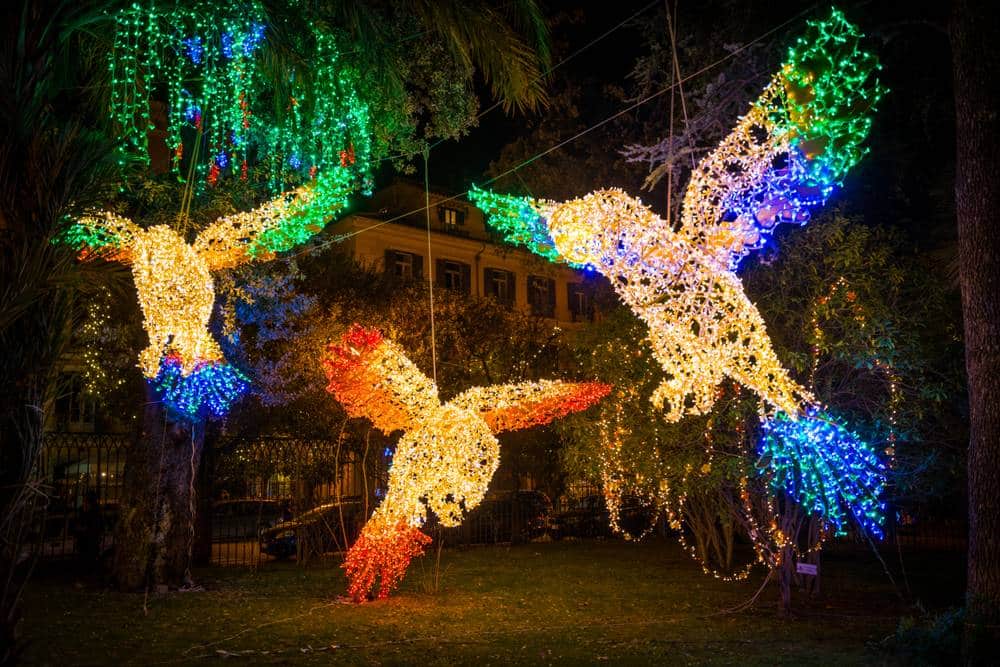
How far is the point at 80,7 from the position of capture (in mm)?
4078

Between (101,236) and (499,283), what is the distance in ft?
97.6

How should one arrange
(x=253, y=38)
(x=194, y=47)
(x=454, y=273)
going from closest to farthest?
(x=253, y=38)
(x=194, y=47)
(x=454, y=273)

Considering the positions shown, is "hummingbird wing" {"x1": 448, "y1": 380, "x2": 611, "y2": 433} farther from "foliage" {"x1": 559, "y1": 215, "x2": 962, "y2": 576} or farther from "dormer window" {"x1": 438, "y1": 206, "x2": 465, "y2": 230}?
"dormer window" {"x1": 438, "y1": 206, "x2": 465, "y2": 230}

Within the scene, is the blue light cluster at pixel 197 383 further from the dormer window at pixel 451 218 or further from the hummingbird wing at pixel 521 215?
the dormer window at pixel 451 218

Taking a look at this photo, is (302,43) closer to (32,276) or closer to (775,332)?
(32,276)

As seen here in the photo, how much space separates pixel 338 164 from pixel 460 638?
5.10 m

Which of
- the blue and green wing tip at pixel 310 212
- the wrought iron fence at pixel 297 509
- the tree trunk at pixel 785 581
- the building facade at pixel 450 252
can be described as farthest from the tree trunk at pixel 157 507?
the building facade at pixel 450 252

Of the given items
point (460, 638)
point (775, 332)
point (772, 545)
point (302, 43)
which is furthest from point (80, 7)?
point (772, 545)

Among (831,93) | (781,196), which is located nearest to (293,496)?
(781,196)

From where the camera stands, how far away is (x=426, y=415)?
31.7ft

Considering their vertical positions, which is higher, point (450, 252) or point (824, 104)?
point (450, 252)

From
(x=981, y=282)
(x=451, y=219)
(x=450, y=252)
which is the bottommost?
(x=981, y=282)

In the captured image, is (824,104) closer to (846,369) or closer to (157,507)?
(846,369)

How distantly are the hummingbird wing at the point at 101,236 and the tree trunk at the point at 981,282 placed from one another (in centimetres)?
680
